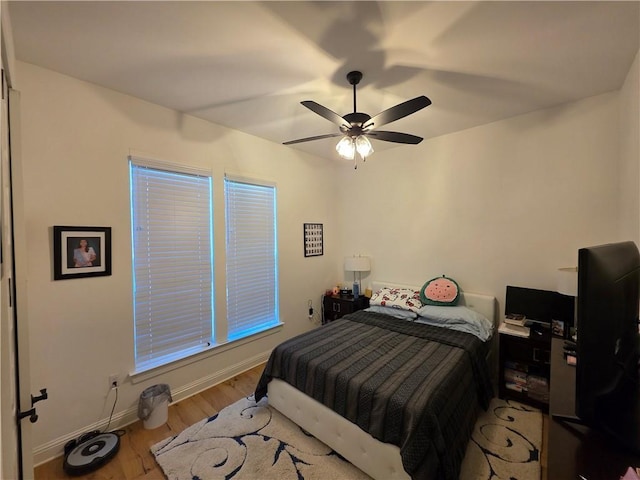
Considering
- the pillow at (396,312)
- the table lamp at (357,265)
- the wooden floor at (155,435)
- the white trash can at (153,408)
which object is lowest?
the wooden floor at (155,435)

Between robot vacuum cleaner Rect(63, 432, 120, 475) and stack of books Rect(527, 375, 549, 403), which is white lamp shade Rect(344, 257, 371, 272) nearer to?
stack of books Rect(527, 375, 549, 403)

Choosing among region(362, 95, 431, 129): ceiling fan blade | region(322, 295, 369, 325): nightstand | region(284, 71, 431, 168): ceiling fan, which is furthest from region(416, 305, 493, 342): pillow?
region(362, 95, 431, 129): ceiling fan blade

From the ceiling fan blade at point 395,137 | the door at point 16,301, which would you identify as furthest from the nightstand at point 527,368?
the door at point 16,301

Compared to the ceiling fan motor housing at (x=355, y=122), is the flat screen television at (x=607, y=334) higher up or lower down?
lower down

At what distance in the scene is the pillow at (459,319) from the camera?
257 centimetres

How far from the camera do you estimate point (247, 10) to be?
4.61 feet

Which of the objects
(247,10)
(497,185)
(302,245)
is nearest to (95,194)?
(247,10)

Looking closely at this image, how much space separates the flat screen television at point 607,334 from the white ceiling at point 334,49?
1.39 meters

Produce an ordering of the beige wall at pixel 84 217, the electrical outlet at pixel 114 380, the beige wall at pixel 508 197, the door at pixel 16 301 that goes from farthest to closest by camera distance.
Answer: the beige wall at pixel 508 197 → the electrical outlet at pixel 114 380 → the beige wall at pixel 84 217 → the door at pixel 16 301

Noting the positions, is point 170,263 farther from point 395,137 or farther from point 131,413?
point 395,137

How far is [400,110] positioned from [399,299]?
7.11 feet

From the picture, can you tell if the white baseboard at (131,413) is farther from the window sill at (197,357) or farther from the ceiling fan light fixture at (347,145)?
the ceiling fan light fixture at (347,145)

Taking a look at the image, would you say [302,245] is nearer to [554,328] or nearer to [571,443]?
[554,328]

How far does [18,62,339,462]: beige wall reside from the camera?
1853 mm
